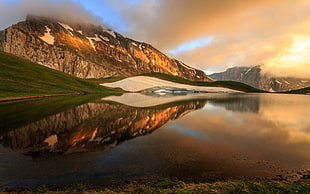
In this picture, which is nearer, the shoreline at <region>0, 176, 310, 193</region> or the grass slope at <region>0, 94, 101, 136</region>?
the shoreline at <region>0, 176, 310, 193</region>

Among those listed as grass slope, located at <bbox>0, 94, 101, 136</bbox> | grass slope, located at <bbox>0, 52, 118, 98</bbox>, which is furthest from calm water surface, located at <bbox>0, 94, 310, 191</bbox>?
grass slope, located at <bbox>0, 52, 118, 98</bbox>

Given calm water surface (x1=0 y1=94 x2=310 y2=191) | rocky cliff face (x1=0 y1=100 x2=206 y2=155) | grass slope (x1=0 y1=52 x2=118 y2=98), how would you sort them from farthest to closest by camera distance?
grass slope (x1=0 y1=52 x2=118 y2=98)
rocky cliff face (x1=0 y1=100 x2=206 y2=155)
calm water surface (x1=0 y1=94 x2=310 y2=191)

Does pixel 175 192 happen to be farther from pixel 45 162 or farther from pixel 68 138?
pixel 68 138

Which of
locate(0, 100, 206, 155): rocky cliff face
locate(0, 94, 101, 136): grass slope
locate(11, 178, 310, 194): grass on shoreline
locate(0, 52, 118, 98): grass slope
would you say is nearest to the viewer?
locate(11, 178, 310, 194): grass on shoreline

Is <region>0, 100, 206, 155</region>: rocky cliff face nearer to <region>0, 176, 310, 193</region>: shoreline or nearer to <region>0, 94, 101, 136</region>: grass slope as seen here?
<region>0, 94, 101, 136</region>: grass slope

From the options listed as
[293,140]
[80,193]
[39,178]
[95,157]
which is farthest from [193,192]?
[293,140]

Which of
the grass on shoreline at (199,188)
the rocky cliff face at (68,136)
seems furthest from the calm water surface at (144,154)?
the grass on shoreline at (199,188)

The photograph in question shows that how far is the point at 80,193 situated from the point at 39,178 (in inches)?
116

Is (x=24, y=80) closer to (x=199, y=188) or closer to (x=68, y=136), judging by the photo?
(x=68, y=136)

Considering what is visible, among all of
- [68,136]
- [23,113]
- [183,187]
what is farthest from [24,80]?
[183,187]

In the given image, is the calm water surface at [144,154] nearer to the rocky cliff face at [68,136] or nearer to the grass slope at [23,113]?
the rocky cliff face at [68,136]

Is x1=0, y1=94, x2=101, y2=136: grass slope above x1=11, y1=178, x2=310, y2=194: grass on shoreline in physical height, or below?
above

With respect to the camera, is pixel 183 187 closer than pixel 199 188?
No

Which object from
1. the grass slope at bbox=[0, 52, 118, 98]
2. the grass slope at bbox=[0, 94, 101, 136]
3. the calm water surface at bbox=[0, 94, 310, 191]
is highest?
the grass slope at bbox=[0, 52, 118, 98]
